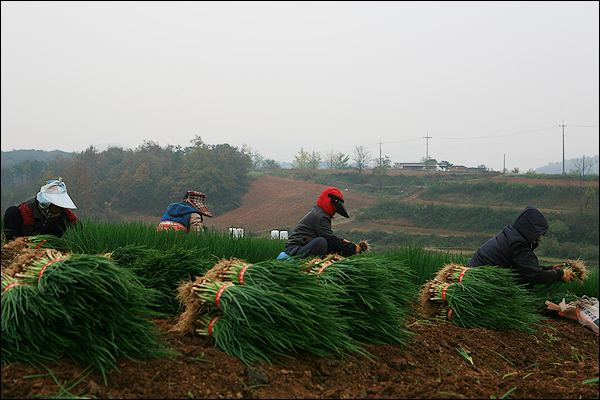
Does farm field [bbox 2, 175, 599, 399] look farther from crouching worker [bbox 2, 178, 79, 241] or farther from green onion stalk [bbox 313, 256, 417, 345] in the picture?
crouching worker [bbox 2, 178, 79, 241]

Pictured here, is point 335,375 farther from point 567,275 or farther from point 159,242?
point 567,275

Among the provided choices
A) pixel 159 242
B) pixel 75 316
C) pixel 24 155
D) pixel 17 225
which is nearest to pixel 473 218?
pixel 159 242

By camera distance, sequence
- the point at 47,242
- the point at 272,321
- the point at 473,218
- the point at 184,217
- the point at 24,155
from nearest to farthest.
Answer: the point at 272,321 < the point at 47,242 < the point at 184,217 < the point at 473,218 < the point at 24,155

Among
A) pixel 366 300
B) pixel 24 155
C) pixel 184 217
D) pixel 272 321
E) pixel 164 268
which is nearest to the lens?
pixel 272 321

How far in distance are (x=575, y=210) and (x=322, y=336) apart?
31.8 meters

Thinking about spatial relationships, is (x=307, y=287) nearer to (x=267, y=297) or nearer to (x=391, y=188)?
(x=267, y=297)

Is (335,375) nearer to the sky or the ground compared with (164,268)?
nearer to the ground

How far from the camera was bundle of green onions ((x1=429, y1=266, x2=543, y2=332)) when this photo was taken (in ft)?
11.2

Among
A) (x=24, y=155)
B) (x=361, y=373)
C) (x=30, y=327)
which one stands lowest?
(x=361, y=373)

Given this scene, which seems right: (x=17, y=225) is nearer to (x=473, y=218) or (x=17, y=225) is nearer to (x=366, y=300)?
(x=366, y=300)

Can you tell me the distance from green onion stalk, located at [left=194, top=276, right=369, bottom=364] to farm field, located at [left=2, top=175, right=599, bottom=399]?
0.22 ft

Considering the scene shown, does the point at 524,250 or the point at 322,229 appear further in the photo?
the point at 322,229

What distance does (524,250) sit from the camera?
4.07m

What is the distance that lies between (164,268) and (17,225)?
2.10 metres
